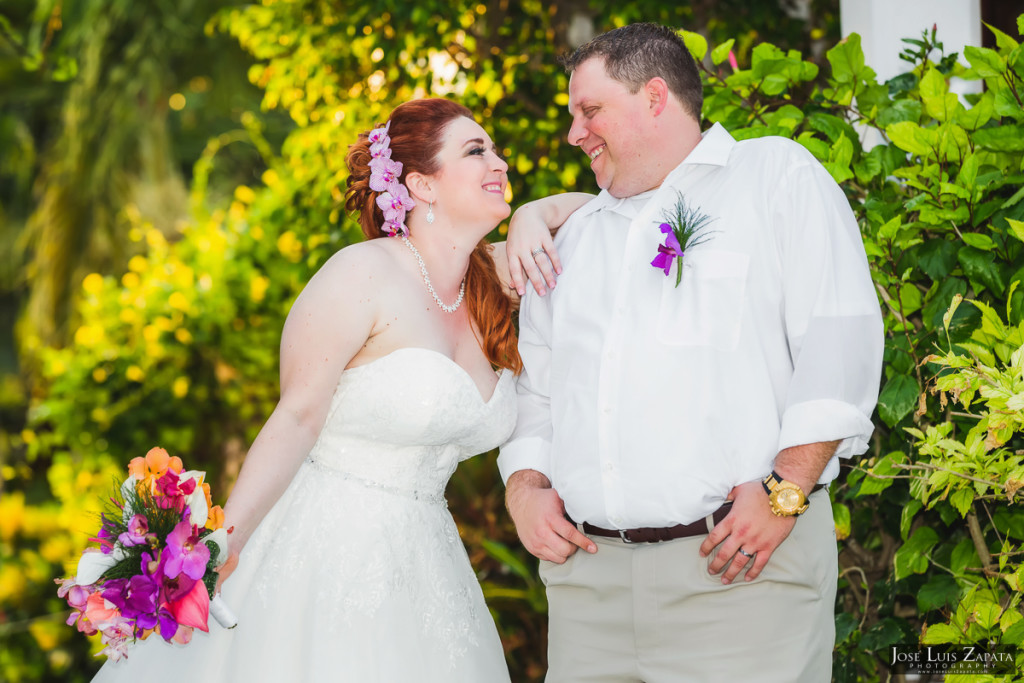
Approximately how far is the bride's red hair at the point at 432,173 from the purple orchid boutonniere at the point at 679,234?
0.71 metres

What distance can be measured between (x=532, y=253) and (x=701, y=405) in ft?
2.10

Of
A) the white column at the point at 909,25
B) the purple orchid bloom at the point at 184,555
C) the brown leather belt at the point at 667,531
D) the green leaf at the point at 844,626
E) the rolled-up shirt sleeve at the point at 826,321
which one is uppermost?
the white column at the point at 909,25

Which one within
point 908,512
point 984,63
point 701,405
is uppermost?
point 984,63

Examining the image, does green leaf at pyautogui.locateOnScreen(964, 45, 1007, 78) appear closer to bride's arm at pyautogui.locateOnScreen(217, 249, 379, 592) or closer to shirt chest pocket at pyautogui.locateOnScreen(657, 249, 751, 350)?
shirt chest pocket at pyautogui.locateOnScreen(657, 249, 751, 350)

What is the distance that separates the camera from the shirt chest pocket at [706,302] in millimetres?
2201

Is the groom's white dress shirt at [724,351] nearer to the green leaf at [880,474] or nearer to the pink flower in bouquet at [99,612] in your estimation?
the green leaf at [880,474]

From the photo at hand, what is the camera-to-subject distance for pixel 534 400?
8.55 feet

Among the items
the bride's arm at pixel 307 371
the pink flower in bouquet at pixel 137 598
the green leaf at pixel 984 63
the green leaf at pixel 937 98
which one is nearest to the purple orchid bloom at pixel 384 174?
the bride's arm at pixel 307 371

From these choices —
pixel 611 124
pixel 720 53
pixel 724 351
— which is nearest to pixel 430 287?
pixel 611 124

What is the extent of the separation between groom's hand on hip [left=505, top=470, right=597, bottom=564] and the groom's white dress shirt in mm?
58

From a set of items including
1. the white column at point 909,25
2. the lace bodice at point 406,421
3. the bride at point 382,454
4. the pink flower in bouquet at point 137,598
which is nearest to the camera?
the pink flower in bouquet at point 137,598

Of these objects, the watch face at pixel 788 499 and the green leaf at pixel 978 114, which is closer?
the watch face at pixel 788 499

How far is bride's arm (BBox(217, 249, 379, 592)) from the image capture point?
7.55 feet

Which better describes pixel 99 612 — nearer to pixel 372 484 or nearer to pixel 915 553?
pixel 372 484
